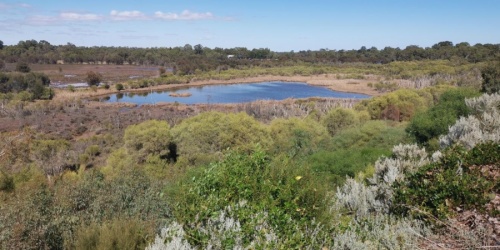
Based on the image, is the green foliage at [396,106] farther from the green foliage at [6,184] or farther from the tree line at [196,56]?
the tree line at [196,56]

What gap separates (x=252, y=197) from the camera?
19.2 ft

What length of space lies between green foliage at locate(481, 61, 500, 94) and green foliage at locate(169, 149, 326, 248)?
25788 millimetres

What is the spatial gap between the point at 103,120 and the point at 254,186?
4539 centimetres

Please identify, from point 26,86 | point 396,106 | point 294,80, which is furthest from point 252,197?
point 294,80

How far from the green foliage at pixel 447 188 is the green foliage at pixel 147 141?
20.4 meters

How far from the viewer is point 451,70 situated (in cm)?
7962

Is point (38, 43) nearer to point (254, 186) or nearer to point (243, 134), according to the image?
point (243, 134)

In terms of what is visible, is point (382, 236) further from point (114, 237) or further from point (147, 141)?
point (147, 141)

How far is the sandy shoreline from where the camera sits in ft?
229

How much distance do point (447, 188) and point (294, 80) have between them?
9457 centimetres

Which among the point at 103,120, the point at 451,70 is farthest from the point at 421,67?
the point at 103,120

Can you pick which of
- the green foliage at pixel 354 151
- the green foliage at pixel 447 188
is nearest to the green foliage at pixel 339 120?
the green foliage at pixel 354 151

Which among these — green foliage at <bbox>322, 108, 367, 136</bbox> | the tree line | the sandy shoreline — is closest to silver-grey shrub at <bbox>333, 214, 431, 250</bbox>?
green foliage at <bbox>322, 108, 367, 136</bbox>

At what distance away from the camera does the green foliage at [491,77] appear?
27534 mm
